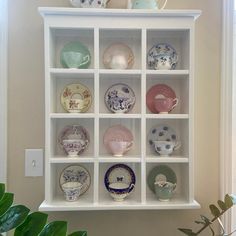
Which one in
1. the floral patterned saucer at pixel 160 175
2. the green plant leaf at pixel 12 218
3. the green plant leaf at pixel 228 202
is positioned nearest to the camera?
the green plant leaf at pixel 12 218

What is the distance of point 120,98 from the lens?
131cm

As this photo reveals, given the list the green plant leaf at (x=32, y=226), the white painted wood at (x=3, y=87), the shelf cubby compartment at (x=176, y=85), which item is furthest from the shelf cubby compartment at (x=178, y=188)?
the white painted wood at (x=3, y=87)

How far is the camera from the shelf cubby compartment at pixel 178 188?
1255 millimetres

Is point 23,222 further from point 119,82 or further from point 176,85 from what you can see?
point 176,85

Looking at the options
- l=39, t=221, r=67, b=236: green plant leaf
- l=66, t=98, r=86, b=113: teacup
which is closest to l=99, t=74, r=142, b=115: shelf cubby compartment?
l=66, t=98, r=86, b=113: teacup

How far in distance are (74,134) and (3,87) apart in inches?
15.3

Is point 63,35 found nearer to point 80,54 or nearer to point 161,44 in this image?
point 80,54

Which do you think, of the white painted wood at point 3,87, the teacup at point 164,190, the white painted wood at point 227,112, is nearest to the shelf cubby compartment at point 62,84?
the white painted wood at point 3,87

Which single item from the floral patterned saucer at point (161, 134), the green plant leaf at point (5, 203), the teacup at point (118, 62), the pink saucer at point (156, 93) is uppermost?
the teacup at point (118, 62)

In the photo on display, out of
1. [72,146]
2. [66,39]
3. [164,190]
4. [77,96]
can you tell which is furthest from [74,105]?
[164,190]

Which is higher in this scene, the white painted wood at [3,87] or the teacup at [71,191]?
the white painted wood at [3,87]

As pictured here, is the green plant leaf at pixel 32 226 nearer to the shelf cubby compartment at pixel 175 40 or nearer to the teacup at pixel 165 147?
the teacup at pixel 165 147

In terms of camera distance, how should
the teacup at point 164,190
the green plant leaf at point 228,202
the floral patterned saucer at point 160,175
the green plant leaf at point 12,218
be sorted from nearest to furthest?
the green plant leaf at point 12,218, the green plant leaf at point 228,202, the teacup at point 164,190, the floral patterned saucer at point 160,175

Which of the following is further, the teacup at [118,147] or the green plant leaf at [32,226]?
the teacup at [118,147]
